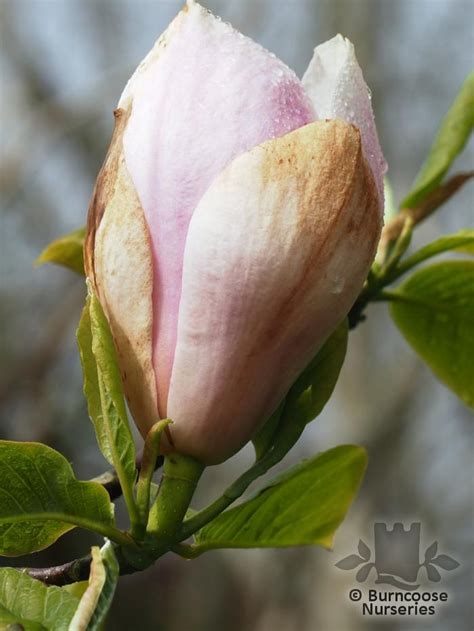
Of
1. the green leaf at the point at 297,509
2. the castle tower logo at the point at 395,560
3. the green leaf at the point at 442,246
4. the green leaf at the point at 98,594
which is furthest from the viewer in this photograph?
the castle tower logo at the point at 395,560

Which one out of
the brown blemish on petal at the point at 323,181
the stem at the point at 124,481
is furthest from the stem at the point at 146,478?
the brown blemish on petal at the point at 323,181

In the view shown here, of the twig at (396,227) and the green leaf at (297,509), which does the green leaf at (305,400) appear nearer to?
the green leaf at (297,509)

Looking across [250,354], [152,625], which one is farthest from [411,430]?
[250,354]

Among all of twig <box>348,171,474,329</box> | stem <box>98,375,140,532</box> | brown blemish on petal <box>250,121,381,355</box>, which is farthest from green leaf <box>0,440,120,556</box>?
twig <box>348,171,474,329</box>

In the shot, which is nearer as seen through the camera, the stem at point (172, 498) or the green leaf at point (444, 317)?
the stem at point (172, 498)

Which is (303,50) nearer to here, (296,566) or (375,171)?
(296,566)

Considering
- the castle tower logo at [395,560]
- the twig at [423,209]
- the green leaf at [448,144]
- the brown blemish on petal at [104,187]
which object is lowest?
the castle tower logo at [395,560]
